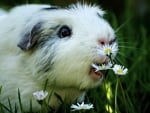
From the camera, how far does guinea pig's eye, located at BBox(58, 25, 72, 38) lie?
3.12 m

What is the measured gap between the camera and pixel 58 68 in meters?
3.07

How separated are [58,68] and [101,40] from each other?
296 mm

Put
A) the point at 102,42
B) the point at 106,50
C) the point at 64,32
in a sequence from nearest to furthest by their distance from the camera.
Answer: the point at 106,50
the point at 102,42
the point at 64,32

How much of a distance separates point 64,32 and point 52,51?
0.14 metres

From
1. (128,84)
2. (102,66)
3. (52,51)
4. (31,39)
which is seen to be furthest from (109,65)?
(128,84)

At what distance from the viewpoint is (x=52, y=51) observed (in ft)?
10.1

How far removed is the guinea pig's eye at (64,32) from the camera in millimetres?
3119

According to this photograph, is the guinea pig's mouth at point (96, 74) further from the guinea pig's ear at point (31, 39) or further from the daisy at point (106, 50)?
the guinea pig's ear at point (31, 39)

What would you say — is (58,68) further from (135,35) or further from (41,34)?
(135,35)

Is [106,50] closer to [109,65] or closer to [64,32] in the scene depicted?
[109,65]

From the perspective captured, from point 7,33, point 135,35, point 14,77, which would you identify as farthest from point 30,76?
point 135,35

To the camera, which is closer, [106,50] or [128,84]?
[106,50]

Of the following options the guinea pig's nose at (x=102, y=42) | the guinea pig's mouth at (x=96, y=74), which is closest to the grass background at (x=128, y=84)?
the guinea pig's mouth at (x=96, y=74)

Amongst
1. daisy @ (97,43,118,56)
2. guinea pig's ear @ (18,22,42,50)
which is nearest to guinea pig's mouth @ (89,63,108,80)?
daisy @ (97,43,118,56)
